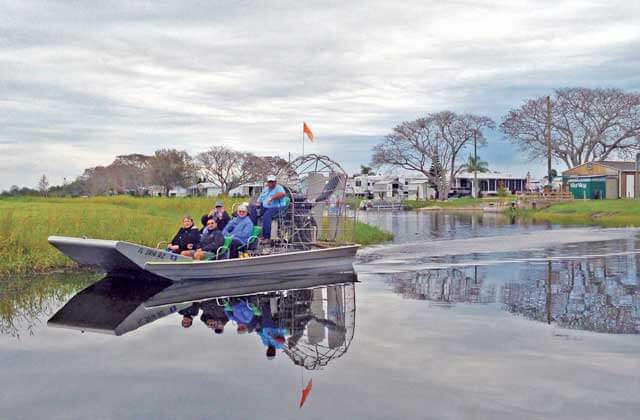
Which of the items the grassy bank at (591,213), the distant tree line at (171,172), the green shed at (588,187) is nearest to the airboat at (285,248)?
the grassy bank at (591,213)

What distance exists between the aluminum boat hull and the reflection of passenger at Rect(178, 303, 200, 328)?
1855mm

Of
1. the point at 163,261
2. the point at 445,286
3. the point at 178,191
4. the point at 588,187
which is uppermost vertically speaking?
the point at 178,191

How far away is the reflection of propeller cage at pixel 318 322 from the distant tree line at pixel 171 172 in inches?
3197

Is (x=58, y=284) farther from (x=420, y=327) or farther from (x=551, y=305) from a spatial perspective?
(x=551, y=305)

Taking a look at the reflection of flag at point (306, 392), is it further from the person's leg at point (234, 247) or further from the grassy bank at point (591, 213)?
the grassy bank at point (591, 213)

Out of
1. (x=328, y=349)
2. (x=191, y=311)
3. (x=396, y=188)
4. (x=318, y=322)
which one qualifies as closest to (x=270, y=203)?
(x=191, y=311)

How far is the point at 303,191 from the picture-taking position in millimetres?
19859

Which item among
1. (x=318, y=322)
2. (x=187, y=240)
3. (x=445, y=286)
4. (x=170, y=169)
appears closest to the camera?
(x=318, y=322)

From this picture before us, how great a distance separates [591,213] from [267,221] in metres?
40.8

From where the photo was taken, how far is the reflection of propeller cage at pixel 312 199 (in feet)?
61.1

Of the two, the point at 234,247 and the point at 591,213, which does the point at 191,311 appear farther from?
the point at 591,213

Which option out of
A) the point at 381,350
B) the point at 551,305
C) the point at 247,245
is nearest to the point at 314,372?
the point at 381,350

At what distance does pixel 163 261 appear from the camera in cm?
1464

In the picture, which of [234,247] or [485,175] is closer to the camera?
[234,247]
